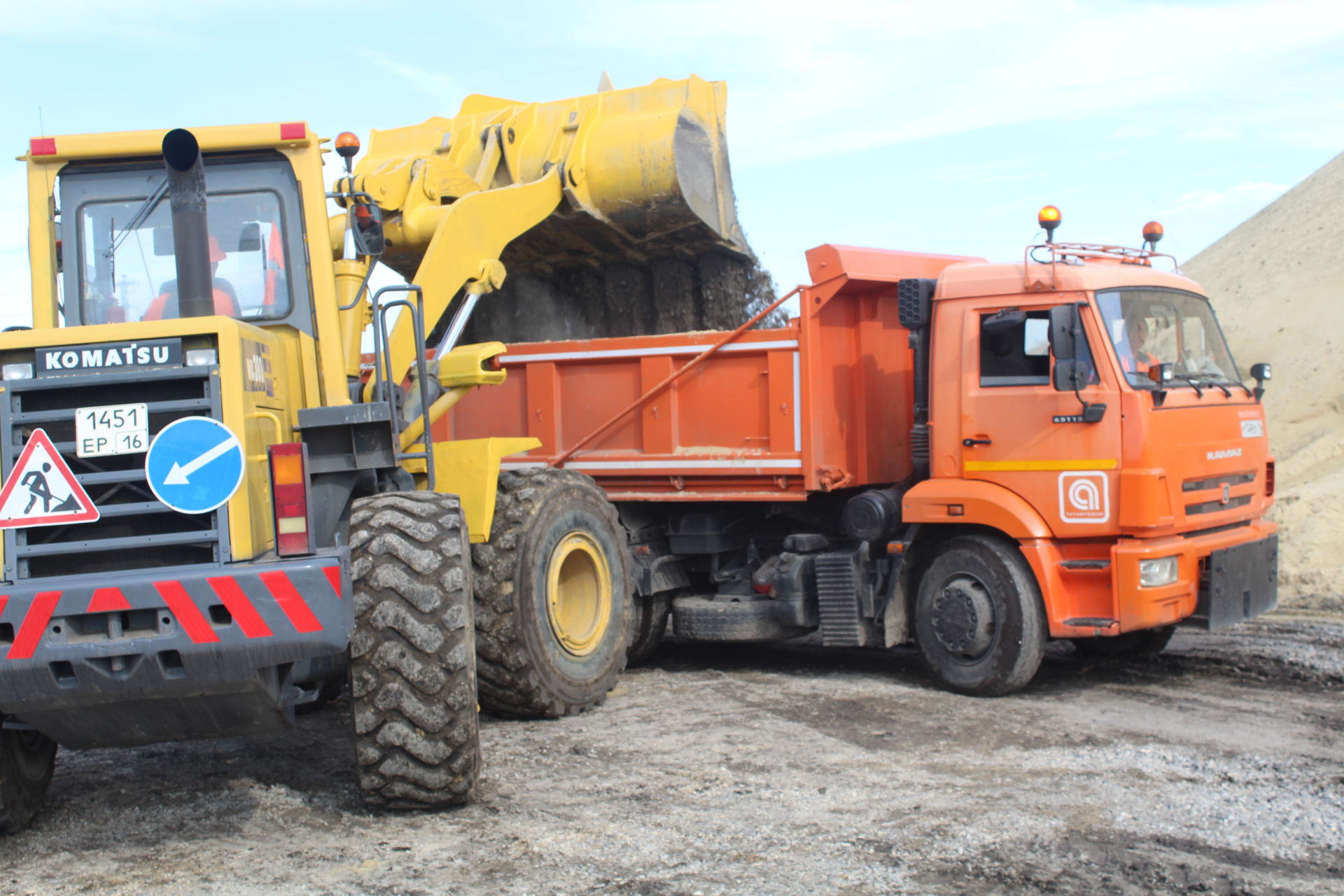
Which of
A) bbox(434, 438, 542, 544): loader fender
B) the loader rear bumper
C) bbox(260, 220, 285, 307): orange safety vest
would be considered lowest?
the loader rear bumper

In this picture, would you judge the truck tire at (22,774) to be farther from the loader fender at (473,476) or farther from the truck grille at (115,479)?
the loader fender at (473,476)

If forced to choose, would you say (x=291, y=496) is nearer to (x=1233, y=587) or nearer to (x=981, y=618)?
(x=981, y=618)

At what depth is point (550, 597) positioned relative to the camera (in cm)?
712

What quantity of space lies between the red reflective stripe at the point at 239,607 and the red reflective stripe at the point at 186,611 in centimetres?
9

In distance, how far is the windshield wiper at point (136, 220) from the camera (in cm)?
549

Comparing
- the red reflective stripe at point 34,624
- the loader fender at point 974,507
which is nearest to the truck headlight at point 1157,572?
the loader fender at point 974,507

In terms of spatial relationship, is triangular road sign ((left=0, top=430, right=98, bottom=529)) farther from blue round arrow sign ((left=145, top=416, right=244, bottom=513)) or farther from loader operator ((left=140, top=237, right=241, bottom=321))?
loader operator ((left=140, top=237, right=241, bottom=321))

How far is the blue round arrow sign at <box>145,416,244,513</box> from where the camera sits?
451 centimetres

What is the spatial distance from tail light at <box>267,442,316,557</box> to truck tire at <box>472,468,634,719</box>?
223 cm

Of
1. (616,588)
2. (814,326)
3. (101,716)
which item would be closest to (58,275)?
(101,716)

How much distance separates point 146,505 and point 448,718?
1390 millimetres

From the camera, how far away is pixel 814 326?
317 inches

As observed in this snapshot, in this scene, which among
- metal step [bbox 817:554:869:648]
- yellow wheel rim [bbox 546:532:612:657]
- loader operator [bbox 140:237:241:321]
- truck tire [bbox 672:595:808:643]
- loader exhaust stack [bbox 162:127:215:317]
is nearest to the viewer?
loader exhaust stack [bbox 162:127:215:317]

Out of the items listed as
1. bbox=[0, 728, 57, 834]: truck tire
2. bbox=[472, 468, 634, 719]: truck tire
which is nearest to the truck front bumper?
bbox=[472, 468, 634, 719]: truck tire
